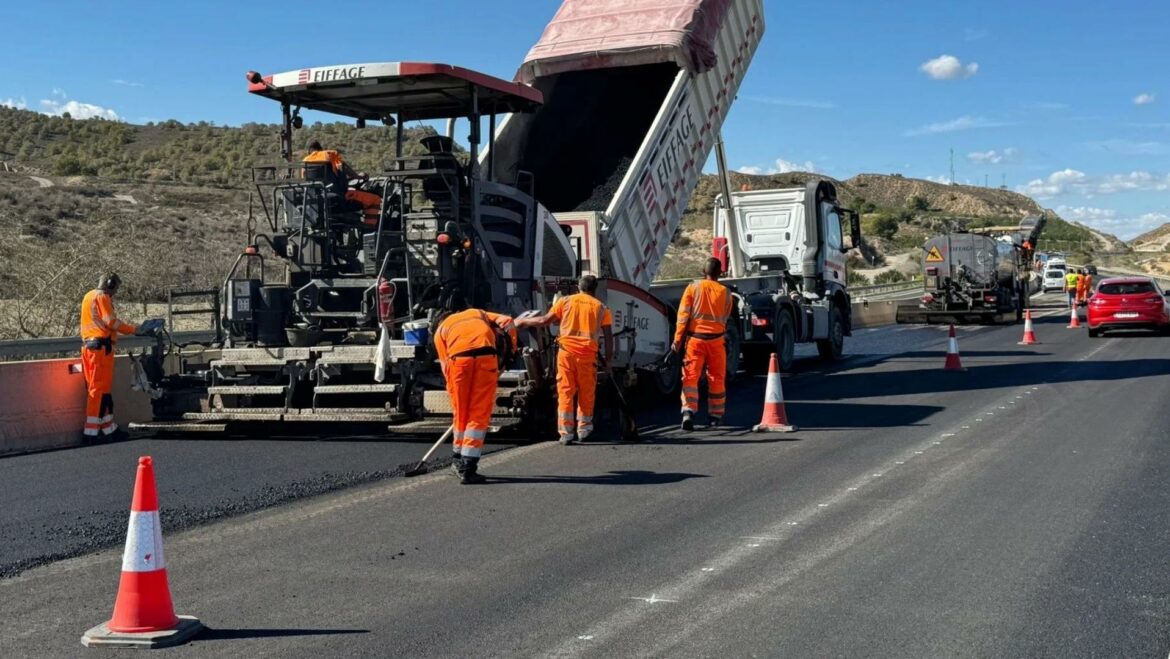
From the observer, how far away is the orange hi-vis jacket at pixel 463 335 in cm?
800

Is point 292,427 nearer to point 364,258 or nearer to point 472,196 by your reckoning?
point 364,258

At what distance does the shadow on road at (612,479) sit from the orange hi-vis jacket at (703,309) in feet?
8.98

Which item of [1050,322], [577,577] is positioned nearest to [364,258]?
[577,577]

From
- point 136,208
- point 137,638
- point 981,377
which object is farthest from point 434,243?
point 136,208

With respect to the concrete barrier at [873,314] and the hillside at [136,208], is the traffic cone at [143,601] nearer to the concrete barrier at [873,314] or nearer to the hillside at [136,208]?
the hillside at [136,208]

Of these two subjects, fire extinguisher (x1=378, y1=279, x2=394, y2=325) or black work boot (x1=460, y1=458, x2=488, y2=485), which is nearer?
black work boot (x1=460, y1=458, x2=488, y2=485)

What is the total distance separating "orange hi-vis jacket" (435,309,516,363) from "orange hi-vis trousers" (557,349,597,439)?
1756 millimetres

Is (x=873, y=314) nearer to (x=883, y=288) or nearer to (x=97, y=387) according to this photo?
(x=883, y=288)

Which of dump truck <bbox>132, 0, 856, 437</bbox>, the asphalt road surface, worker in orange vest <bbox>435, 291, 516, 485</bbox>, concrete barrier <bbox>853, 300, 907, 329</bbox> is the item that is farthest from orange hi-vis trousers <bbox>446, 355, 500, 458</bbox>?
concrete barrier <bbox>853, 300, 907, 329</bbox>

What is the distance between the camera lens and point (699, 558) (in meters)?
5.81

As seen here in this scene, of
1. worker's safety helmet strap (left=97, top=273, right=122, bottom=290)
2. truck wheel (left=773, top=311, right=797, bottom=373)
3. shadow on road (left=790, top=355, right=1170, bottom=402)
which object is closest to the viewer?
worker's safety helmet strap (left=97, top=273, right=122, bottom=290)

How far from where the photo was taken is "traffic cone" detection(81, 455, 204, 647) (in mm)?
Answer: 4609

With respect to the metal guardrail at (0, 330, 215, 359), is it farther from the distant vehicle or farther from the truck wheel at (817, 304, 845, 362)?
the distant vehicle

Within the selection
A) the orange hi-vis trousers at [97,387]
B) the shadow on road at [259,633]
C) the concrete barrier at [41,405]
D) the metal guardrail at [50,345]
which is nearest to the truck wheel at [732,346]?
the metal guardrail at [50,345]
